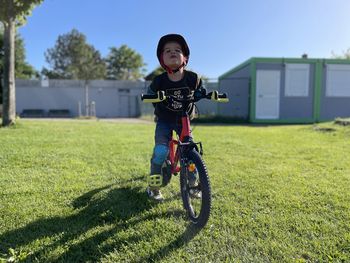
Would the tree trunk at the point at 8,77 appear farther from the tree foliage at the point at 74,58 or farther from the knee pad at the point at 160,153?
the tree foliage at the point at 74,58

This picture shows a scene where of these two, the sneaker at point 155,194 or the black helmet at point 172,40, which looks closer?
the black helmet at point 172,40

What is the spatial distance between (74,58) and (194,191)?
51.5 metres

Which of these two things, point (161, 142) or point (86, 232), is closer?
point (86, 232)

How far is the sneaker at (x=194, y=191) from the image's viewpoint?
283cm

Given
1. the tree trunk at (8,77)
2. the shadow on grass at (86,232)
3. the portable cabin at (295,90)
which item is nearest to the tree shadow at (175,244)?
the shadow on grass at (86,232)

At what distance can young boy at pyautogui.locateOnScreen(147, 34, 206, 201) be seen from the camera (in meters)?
3.12

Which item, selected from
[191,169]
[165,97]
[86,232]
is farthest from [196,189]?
[86,232]

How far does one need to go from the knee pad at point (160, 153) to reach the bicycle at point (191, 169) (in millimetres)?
109

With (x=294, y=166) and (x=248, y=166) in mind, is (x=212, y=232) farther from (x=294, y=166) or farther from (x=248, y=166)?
(x=294, y=166)

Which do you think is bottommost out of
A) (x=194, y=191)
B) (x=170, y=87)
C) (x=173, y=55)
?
(x=194, y=191)

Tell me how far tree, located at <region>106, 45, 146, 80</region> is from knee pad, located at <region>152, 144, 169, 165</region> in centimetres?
5693

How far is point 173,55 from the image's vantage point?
3.12m

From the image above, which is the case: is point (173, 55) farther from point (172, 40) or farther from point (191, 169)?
point (191, 169)

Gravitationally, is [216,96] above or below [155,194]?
above
